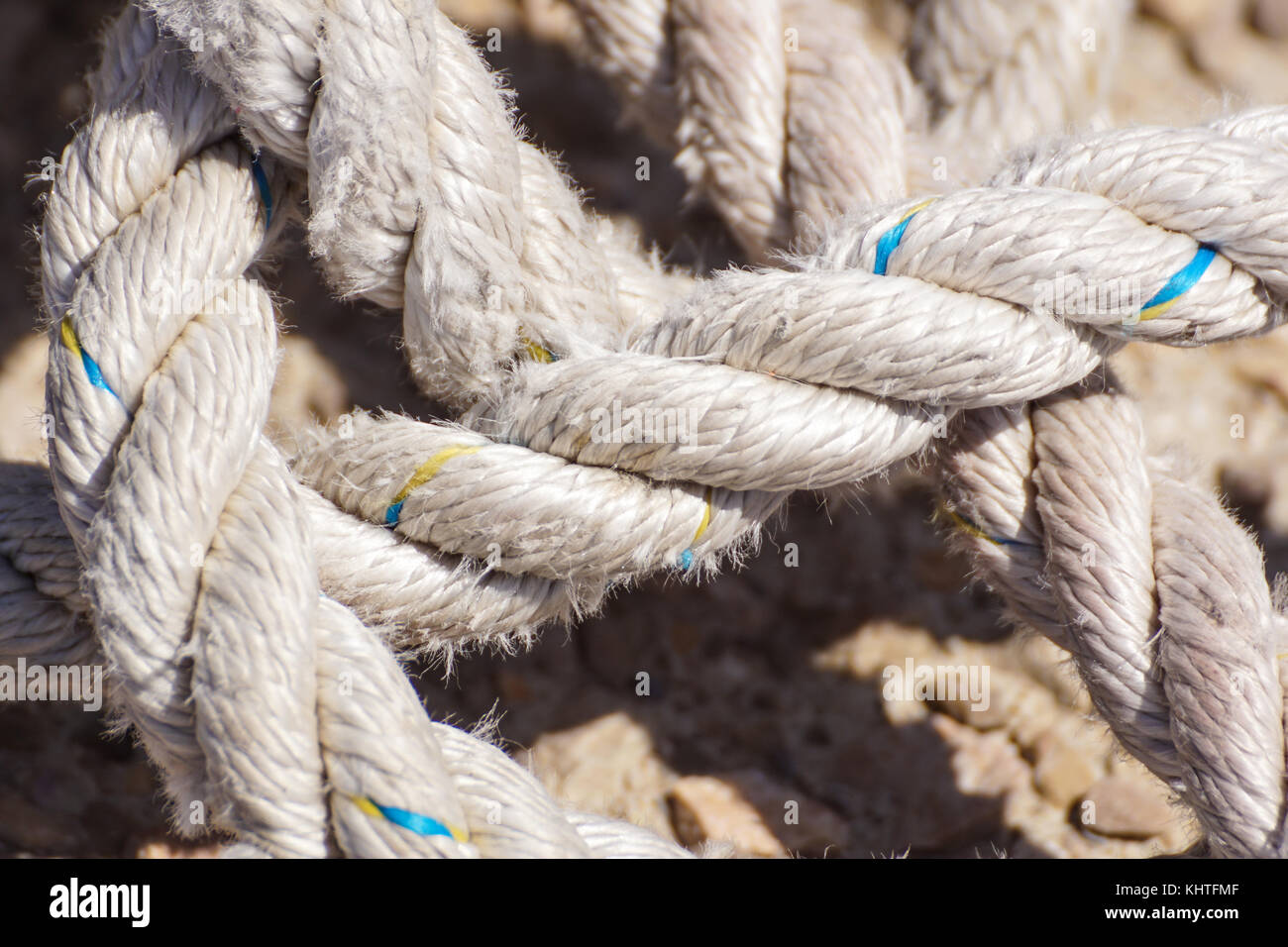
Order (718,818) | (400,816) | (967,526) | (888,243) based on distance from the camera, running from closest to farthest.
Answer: (400,816) → (888,243) → (967,526) → (718,818)

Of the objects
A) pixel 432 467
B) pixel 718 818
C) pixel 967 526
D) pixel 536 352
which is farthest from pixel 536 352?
pixel 718 818

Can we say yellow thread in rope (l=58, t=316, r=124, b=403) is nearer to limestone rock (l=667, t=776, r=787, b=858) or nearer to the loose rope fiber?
the loose rope fiber

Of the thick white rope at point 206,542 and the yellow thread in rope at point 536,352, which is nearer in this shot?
the thick white rope at point 206,542

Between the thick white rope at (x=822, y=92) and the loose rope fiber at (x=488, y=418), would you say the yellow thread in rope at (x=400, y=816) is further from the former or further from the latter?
the thick white rope at (x=822, y=92)

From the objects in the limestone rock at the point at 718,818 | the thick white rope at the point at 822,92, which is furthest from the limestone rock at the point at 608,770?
the thick white rope at the point at 822,92

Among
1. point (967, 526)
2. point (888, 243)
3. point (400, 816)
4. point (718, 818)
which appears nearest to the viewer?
point (400, 816)

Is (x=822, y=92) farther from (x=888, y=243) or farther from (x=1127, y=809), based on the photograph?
(x=1127, y=809)

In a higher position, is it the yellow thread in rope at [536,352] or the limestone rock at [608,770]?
the yellow thread in rope at [536,352]

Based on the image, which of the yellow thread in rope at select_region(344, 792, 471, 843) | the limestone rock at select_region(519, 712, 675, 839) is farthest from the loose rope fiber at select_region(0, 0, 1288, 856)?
the limestone rock at select_region(519, 712, 675, 839)
